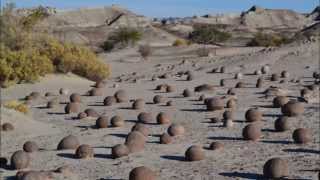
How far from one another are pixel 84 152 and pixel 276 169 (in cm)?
395

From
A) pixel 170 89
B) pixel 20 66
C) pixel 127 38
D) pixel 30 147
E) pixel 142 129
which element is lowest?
pixel 30 147

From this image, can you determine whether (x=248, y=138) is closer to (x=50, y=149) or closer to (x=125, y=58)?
(x=50, y=149)

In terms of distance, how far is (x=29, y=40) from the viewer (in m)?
29.5

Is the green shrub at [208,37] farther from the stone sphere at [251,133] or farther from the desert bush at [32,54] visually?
the stone sphere at [251,133]

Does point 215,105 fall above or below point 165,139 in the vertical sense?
above

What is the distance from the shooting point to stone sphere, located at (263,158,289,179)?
35.8ft

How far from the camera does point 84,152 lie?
44.4 ft

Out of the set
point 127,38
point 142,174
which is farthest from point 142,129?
point 127,38

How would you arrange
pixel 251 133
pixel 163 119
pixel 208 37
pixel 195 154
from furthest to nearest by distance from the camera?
pixel 208 37 → pixel 163 119 → pixel 251 133 → pixel 195 154

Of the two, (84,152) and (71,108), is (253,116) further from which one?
(71,108)

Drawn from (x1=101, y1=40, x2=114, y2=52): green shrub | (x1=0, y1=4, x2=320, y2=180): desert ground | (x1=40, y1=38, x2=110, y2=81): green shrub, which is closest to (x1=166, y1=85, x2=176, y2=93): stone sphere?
(x1=0, y1=4, x2=320, y2=180): desert ground

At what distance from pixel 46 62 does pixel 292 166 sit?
56.5 feet

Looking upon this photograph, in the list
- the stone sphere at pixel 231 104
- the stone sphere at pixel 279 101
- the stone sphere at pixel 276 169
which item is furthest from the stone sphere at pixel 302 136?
the stone sphere at pixel 231 104

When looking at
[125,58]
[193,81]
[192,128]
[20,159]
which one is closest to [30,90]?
[193,81]
